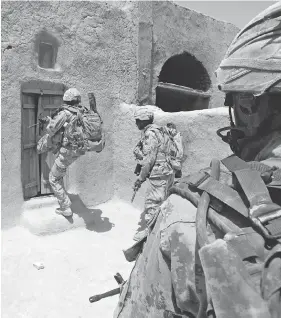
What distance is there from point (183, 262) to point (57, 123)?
4388 millimetres

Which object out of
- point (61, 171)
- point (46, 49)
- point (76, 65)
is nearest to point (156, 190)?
point (61, 171)

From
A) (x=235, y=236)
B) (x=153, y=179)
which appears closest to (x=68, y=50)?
(x=153, y=179)

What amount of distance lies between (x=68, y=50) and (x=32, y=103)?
1069 mm

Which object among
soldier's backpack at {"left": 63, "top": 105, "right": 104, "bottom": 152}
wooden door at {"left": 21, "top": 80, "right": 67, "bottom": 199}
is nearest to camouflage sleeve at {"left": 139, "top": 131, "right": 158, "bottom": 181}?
soldier's backpack at {"left": 63, "top": 105, "right": 104, "bottom": 152}

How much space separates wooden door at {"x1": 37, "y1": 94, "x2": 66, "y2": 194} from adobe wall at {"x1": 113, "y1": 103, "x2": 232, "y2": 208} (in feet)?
3.97

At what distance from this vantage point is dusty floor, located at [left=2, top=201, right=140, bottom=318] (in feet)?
12.8

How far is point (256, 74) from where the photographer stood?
41.6 inches

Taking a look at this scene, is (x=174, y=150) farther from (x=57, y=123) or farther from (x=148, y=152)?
(x=57, y=123)

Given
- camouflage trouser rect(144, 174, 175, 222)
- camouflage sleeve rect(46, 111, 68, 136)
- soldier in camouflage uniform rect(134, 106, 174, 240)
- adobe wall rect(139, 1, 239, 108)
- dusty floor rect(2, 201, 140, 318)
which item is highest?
adobe wall rect(139, 1, 239, 108)

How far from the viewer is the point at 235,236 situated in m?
0.86

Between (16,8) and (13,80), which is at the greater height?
(16,8)

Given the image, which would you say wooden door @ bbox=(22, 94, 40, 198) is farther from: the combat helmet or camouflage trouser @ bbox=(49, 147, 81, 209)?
the combat helmet

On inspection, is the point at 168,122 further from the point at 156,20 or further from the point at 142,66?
the point at 156,20

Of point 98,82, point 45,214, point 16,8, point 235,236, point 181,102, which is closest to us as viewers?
point 235,236
